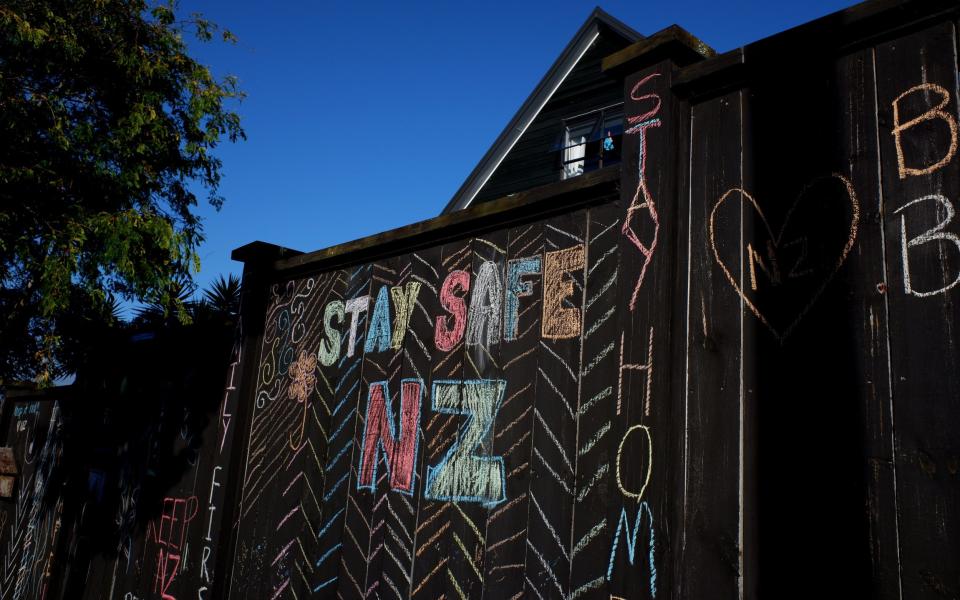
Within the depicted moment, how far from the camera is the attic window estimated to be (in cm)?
1154

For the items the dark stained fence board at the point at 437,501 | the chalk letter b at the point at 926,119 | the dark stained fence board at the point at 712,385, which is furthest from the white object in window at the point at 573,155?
the chalk letter b at the point at 926,119

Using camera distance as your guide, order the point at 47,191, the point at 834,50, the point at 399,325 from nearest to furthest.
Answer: the point at 834,50
the point at 399,325
the point at 47,191

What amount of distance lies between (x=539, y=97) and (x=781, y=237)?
11.9m

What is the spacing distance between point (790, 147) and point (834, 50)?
0.28 metres

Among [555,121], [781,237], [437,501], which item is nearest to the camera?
[781,237]

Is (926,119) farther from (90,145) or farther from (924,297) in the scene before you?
(90,145)

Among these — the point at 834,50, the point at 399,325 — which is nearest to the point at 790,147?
the point at 834,50

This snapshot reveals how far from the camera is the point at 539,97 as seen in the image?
13.2m

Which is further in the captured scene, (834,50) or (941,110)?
(834,50)

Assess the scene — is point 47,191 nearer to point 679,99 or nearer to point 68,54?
point 68,54

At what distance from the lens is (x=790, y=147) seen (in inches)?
73.8

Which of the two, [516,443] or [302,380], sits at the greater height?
[302,380]

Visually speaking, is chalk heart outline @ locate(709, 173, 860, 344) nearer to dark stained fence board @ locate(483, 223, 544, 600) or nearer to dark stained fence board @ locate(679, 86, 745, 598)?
dark stained fence board @ locate(679, 86, 745, 598)

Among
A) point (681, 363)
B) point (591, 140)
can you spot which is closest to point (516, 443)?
point (681, 363)
